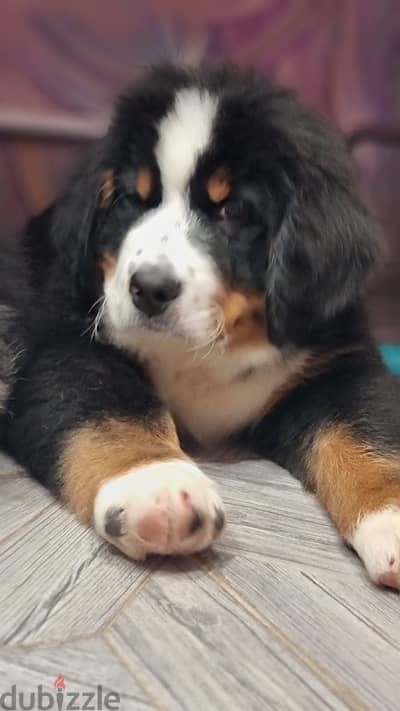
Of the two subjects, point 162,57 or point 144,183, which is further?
point 162,57

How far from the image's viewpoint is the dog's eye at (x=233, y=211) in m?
1.75

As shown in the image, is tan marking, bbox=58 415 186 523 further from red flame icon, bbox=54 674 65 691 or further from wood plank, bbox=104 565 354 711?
red flame icon, bbox=54 674 65 691

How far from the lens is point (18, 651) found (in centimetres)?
120

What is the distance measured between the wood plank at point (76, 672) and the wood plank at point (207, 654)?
22 millimetres

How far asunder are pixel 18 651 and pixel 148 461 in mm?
Answer: 429

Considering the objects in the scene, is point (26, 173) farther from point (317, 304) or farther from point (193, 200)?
point (317, 304)

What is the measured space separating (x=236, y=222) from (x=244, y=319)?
0.21 metres

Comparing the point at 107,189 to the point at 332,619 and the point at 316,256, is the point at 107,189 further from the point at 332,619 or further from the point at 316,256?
the point at 332,619

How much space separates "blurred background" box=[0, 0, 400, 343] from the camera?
105 inches

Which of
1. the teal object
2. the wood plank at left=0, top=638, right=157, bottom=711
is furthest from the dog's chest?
the teal object

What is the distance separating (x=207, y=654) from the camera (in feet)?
3.97

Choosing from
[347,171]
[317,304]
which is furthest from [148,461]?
[347,171]

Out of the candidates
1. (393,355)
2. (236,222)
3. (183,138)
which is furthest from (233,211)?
(393,355)

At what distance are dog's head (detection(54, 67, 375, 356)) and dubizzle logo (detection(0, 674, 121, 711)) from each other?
0.75 m
